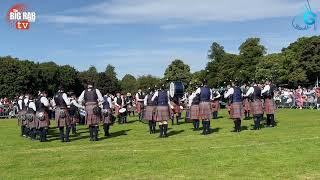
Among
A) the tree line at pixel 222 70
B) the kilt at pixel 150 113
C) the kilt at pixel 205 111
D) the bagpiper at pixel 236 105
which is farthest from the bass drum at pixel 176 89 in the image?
the tree line at pixel 222 70

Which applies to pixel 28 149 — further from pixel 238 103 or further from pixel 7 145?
pixel 238 103

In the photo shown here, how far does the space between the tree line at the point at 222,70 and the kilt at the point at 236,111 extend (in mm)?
45722

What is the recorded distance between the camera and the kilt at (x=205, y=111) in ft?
59.2

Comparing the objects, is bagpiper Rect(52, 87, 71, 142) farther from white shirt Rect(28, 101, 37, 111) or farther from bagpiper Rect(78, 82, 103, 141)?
white shirt Rect(28, 101, 37, 111)

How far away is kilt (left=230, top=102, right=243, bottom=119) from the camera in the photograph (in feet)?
59.6

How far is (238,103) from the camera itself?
60.4ft

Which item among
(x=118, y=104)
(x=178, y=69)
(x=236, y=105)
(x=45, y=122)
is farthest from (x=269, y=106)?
(x=178, y=69)

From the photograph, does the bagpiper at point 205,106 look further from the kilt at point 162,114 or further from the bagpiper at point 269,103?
the bagpiper at point 269,103

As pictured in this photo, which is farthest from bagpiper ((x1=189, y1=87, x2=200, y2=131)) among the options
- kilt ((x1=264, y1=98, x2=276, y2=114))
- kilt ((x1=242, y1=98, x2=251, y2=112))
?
kilt ((x1=242, y1=98, x2=251, y2=112))

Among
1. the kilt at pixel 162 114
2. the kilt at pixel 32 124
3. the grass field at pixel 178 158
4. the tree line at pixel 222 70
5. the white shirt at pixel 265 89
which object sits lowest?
the grass field at pixel 178 158

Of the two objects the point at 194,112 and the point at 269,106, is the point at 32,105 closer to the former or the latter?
the point at 194,112

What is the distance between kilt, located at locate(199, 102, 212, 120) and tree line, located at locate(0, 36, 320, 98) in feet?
150

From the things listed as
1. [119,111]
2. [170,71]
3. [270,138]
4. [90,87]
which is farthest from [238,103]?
[170,71]

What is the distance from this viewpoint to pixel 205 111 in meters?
18.0
